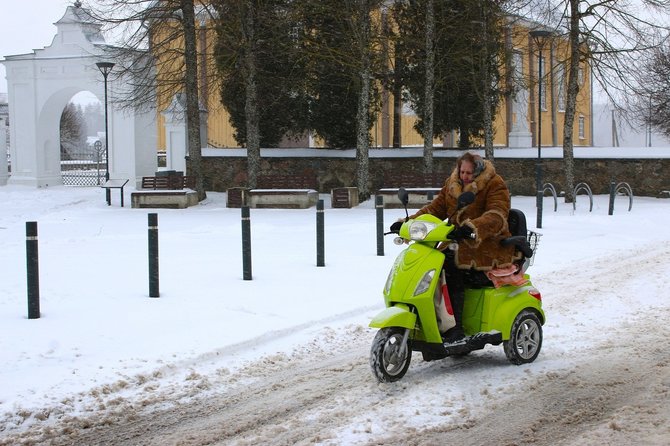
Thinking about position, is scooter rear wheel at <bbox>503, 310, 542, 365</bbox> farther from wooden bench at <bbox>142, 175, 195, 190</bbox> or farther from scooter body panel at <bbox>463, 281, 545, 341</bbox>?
wooden bench at <bbox>142, 175, 195, 190</bbox>

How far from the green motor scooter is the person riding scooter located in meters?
0.09

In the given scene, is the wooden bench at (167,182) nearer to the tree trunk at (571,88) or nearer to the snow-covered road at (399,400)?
the tree trunk at (571,88)

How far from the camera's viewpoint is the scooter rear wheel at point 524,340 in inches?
280

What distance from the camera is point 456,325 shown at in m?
6.88

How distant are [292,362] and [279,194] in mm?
19190

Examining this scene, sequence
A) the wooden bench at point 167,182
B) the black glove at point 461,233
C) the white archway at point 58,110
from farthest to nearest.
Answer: the white archway at point 58,110 < the wooden bench at point 167,182 < the black glove at point 461,233

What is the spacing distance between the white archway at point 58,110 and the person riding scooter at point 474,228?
27.7 meters

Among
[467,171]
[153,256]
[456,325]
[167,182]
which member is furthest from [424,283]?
[167,182]

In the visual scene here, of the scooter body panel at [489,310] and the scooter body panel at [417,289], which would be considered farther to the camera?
the scooter body panel at [489,310]

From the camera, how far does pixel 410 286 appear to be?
6.51 meters

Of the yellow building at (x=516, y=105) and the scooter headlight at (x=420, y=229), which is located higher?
the yellow building at (x=516, y=105)

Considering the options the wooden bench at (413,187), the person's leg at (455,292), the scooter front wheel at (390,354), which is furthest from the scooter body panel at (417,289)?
the wooden bench at (413,187)

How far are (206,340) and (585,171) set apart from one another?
2340cm

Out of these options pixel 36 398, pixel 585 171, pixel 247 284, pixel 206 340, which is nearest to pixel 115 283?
pixel 247 284
